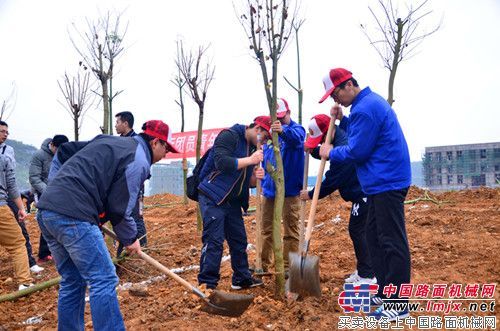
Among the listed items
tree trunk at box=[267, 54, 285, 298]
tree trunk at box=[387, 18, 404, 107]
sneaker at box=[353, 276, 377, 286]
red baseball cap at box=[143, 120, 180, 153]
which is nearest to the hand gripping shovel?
tree trunk at box=[267, 54, 285, 298]

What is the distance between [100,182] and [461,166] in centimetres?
3096

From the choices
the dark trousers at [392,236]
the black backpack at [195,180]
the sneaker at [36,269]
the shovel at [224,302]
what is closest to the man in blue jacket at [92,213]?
the shovel at [224,302]

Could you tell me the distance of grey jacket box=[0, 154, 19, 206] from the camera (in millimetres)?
5200

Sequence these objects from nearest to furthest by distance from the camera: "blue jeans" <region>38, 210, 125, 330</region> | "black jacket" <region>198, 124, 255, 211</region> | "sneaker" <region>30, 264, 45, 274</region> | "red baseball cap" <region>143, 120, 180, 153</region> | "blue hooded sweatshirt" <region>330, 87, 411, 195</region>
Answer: "blue jeans" <region>38, 210, 125, 330</region> < "red baseball cap" <region>143, 120, 180, 153</region> < "blue hooded sweatshirt" <region>330, 87, 411, 195</region> < "black jacket" <region>198, 124, 255, 211</region> < "sneaker" <region>30, 264, 45, 274</region>

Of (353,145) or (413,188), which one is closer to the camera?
(353,145)

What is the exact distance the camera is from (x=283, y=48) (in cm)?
413

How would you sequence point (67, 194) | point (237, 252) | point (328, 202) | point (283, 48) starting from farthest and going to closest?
point (328, 202) → point (237, 252) → point (283, 48) → point (67, 194)

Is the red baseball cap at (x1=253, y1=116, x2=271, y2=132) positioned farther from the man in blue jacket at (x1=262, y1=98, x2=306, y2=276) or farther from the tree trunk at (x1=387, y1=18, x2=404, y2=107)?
the tree trunk at (x1=387, y1=18, x2=404, y2=107)

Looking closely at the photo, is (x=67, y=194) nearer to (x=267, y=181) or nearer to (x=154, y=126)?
(x=154, y=126)

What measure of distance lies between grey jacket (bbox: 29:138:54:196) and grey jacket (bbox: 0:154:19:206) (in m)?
0.61

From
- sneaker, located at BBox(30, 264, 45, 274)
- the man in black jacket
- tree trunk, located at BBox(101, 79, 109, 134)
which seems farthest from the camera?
tree trunk, located at BBox(101, 79, 109, 134)

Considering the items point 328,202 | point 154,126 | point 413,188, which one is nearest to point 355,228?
point 154,126

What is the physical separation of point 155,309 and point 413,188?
9.60 m

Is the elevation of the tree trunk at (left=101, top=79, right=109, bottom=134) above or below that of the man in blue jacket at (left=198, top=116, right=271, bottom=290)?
above
